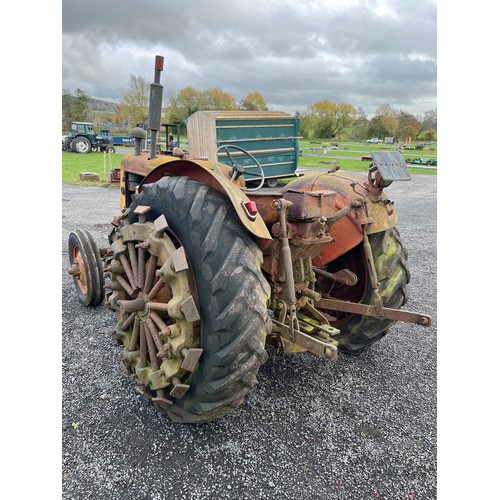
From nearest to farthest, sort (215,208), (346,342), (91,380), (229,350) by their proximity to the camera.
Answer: (229,350)
(215,208)
(91,380)
(346,342)

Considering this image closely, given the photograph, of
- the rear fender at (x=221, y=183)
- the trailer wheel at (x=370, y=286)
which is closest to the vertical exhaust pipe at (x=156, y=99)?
the rear fender at (x=221, y=183)

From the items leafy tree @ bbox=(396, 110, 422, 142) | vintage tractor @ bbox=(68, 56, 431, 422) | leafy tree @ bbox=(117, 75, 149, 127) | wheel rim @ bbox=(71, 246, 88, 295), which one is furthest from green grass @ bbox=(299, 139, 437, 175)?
wheel rim @ bbox=(71, 246, 88, 295)

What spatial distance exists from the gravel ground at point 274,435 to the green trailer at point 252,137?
2833mm

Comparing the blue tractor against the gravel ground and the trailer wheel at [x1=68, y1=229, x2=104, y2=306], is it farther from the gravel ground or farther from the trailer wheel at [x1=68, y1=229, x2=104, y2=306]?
the gravel ground

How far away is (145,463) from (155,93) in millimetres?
2627

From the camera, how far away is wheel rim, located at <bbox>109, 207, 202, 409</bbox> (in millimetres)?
1979

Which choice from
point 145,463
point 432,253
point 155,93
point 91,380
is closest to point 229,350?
point 145,463

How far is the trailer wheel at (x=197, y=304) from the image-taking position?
186 cm

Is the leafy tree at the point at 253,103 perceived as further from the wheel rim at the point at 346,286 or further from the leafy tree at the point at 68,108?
the leafy tree at the point at 68,108

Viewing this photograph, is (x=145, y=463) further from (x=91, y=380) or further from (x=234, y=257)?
(x=234, y=257)

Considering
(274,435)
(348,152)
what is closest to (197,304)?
(274,435)

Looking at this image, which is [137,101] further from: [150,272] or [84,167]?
[150,272]

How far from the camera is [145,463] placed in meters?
2.12

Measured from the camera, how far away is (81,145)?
1025 inches
